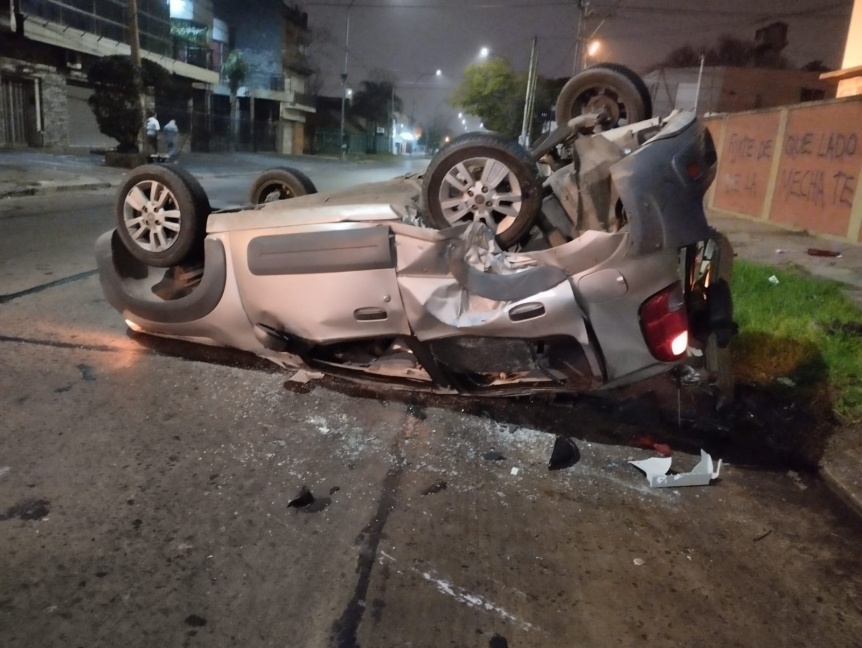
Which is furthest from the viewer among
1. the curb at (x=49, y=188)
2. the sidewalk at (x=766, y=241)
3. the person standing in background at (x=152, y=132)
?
the person standing in background at (x=152, y=132)

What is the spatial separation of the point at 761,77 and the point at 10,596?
4610 centimetres

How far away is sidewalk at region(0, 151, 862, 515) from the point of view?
143 inches

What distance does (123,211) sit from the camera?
423cm

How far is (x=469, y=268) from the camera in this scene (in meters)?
3.50

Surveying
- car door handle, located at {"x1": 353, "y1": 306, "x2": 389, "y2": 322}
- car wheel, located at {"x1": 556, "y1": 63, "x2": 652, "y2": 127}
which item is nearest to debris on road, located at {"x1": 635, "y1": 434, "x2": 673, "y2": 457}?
car door handle, located at {"x1": 353, "y1": 306, "x2": 389, "y2": 322}

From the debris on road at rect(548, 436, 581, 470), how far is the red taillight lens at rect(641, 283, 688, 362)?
0.65 meters

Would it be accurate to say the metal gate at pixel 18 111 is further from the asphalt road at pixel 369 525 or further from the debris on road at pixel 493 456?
the debris on road at pixel 493 456

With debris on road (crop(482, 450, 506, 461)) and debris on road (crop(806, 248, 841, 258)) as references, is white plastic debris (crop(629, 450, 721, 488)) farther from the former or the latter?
debris on road (crop(806, 248, 841, 258))

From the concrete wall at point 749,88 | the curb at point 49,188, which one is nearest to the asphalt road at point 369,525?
the curb at point 49,188

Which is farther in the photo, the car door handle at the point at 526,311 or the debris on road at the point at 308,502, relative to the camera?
the car door handle at the point at 526,311

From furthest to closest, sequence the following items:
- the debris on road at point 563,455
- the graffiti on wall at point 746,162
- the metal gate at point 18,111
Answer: the metal gate at point 18,111 → the graffiti on wall at point 746,162 → the debris on road at point 563,455

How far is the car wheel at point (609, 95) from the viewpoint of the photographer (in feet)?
16.4

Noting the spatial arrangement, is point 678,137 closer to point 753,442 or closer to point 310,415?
point 753,442

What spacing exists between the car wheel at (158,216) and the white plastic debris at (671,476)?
2819 millimetres
